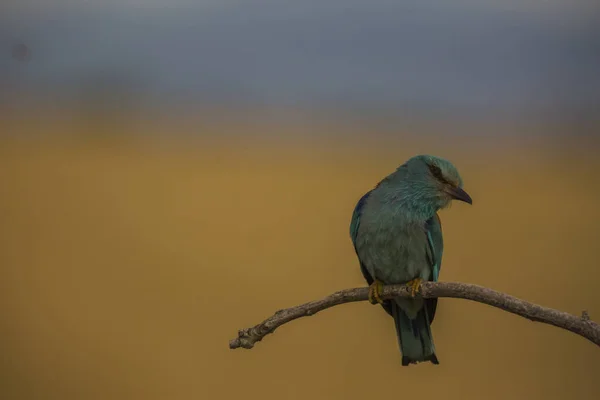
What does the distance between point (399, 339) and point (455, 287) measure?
2.27ft

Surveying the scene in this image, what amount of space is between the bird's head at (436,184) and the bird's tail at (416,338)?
41cm

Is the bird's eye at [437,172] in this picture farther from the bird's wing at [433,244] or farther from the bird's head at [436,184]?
the bird's wing at [433,244]

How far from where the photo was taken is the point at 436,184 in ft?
7.24

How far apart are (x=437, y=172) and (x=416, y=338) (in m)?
0.60

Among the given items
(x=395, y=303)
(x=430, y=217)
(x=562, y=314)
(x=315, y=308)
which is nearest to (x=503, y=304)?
(x=562, y=314)

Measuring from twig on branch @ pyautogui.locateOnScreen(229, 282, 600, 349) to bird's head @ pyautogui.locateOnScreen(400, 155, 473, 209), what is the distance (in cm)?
32

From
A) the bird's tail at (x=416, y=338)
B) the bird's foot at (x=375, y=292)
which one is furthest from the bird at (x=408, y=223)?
the bird's tail at (x=416, y=338)

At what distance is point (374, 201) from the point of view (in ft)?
7.51

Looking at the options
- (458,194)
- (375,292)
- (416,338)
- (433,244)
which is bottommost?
(416,338)

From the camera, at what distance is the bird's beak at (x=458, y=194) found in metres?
2.19

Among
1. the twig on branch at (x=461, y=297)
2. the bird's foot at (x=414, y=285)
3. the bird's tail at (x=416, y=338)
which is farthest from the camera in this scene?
the bird's tail at (x=416, y=338)

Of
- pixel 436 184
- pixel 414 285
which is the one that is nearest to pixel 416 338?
pixel 414 285

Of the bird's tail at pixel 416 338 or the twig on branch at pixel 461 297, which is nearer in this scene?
the twig on branch at pixel 461 297

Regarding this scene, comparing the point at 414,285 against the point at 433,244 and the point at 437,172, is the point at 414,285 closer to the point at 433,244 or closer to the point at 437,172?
the point at 433,244
